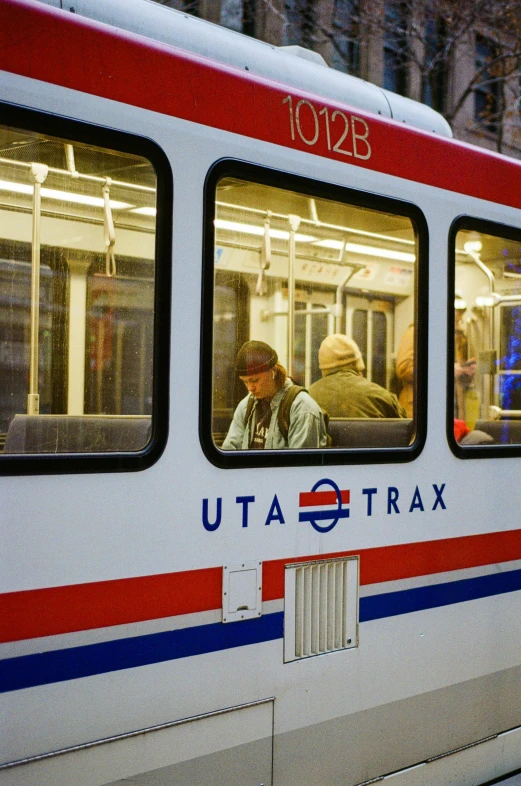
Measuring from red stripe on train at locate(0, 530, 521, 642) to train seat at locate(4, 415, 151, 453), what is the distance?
412 mm

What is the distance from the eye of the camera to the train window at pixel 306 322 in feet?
10.1

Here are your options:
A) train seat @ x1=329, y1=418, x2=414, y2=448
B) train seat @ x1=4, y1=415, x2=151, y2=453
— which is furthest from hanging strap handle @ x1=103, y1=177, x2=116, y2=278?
train seat @ x1=329, y1=418, x2=414, y2=448

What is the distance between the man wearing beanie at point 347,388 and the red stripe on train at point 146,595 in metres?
0.55

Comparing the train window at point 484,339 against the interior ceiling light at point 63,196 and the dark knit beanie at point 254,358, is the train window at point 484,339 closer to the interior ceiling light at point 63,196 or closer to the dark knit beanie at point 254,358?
the dark knit beanie at point 254,358

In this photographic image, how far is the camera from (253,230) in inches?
128

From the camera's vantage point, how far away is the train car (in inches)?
103

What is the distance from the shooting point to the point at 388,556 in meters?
3.55

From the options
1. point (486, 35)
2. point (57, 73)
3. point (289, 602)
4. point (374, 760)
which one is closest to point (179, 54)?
point (57, 73)

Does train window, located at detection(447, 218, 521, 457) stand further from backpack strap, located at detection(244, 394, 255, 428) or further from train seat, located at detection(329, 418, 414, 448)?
backpack strap, located at detection(244, 394, 255, 428)

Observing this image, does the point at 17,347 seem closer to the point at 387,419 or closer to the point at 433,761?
the point at 387,419

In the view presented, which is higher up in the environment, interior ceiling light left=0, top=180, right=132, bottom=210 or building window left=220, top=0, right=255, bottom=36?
building window left=220, top=0, right=255, bottom=36

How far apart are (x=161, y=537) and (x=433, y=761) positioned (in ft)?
5.70

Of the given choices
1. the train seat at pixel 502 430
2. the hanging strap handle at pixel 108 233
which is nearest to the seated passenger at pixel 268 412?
the hanging strap handle at pixel 108 233

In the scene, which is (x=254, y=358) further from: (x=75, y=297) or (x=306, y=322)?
(x=75, y=297)
